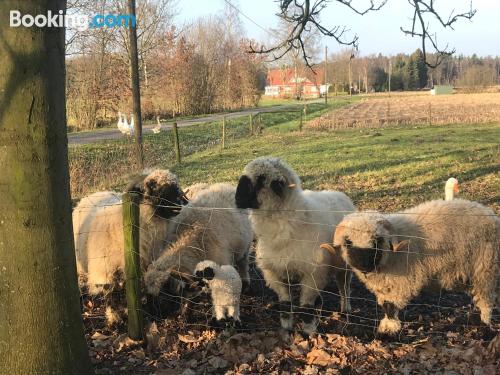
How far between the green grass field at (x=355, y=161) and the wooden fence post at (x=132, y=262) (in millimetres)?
6325

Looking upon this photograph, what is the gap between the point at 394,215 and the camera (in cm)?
539

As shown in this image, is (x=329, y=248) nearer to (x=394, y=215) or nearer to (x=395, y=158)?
(x=394, y=215)

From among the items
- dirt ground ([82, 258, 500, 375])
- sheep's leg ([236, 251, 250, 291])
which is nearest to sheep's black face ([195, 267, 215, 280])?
dirt ground ([82, 258, 500, 375])

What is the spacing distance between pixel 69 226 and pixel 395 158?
14.3 m

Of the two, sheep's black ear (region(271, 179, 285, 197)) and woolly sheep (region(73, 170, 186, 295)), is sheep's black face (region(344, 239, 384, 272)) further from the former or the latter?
woolly sheep (region(73, 170, 186, 295))

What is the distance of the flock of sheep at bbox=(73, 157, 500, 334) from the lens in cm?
497

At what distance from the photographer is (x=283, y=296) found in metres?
5.57

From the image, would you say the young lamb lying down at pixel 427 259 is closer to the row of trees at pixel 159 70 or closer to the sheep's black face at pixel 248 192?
the sheep's black face at pixel 248 192

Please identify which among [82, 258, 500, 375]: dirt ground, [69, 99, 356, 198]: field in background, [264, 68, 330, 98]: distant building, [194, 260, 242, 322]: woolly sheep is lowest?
[82, 258, 500, 375]: dirt ground

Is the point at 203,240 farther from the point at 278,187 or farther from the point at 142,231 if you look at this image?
the point at 278,187

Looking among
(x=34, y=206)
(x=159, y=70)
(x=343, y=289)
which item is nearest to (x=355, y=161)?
(x=343, y=289)

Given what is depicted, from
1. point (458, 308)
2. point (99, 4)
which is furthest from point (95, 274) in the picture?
point (99, 4)

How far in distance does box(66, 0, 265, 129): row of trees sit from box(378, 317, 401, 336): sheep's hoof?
18419 millimetres

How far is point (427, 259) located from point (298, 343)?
1572 millimetres
